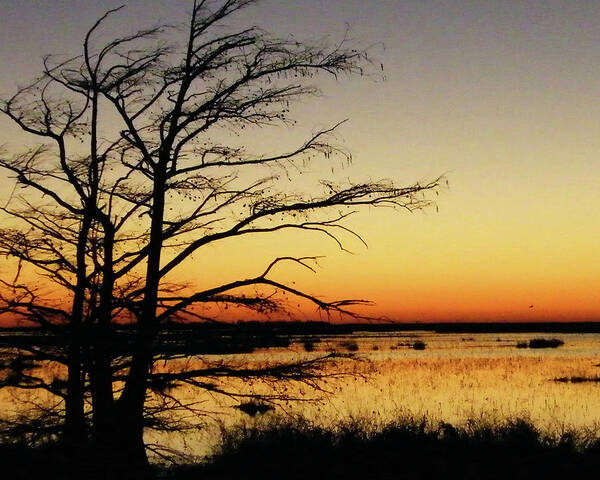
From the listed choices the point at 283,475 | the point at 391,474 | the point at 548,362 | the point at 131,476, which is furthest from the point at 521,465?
the point at 548,362

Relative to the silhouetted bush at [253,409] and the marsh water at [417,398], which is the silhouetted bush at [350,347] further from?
the silhouetted bush at [253,409]

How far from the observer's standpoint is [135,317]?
11539 mm

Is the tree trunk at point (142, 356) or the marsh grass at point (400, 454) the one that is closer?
the tree trunk at point (142, 356)

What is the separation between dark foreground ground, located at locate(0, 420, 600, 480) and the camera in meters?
13.0

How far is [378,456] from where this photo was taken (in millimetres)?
14086

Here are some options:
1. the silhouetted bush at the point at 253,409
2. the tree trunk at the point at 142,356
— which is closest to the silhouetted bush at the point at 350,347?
the silhouetted bush at the point at 253,409

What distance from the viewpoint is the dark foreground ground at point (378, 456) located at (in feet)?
42.6

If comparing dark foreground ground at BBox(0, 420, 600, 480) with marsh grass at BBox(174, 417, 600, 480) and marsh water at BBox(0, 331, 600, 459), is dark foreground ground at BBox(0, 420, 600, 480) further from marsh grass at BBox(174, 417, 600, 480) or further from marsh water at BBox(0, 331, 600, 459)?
marsh water at BBox(0, 331, 600, 459)

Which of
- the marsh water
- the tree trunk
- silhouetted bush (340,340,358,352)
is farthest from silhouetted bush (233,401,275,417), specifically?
silhouetted bush (340,340,358,352)

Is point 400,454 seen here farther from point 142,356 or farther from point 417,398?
point 417,398

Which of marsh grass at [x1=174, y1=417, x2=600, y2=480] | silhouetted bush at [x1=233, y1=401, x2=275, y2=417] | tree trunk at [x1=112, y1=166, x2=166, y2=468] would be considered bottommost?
marsh grass at [x1=174, y1=417, x2=600, y2=480]

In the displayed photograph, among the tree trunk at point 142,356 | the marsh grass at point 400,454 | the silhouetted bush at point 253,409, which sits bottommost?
the marsh grass at point 400,454

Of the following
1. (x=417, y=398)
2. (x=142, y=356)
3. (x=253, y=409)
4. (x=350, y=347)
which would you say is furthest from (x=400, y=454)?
(x=350, y=347)

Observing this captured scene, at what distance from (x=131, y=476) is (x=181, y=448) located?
5354 millimetres
